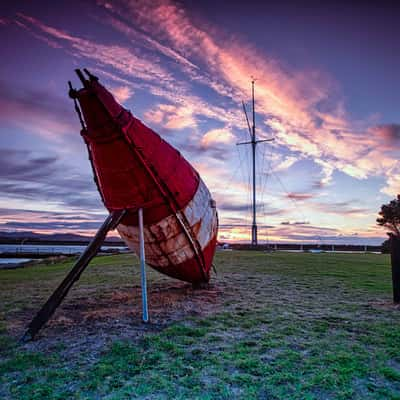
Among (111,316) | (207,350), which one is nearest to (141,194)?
(111,316)

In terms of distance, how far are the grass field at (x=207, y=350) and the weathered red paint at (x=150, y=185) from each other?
1412 millimetres

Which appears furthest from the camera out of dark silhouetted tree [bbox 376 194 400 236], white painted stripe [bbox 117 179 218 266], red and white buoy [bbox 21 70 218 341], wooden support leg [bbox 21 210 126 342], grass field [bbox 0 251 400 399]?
dark silhouetted tree [bbox 376 194 400 236]

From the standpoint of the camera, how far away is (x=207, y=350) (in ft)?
15.5

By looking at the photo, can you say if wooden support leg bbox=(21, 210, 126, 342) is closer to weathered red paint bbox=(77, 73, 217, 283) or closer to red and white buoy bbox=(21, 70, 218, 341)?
red and white buoy bbox=(21, 70, 218, 341)

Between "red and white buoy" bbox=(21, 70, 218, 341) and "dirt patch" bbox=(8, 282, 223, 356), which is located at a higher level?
"red and white buoy" bbox=(21, 70, 218, 341)

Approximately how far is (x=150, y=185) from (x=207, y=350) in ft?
12.5

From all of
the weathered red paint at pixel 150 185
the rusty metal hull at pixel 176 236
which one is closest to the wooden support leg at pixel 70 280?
the weathered red paint at pixel 150 185

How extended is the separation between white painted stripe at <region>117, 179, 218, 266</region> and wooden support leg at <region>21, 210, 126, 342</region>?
1052 mm

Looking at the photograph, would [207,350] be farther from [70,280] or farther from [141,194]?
[141,194]

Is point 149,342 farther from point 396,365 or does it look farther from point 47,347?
point 396,365

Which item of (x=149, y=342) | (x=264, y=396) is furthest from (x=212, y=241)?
(x=264, y=396)

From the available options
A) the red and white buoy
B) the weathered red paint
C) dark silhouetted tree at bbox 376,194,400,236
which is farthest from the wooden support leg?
dark silhouetted tree at bbox 376,194,400,236

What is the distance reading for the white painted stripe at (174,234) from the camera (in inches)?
305

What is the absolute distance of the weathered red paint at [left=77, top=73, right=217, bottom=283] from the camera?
6629 millimetres
